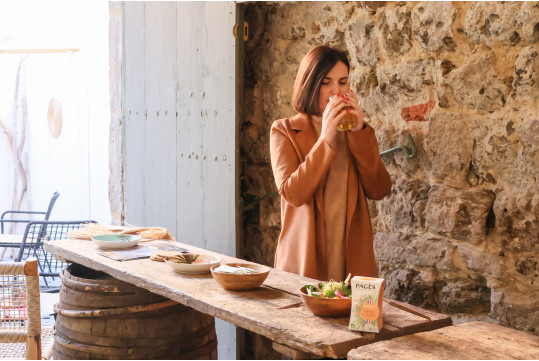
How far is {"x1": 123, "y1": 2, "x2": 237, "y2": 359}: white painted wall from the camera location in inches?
129

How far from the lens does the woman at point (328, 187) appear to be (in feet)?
7.62

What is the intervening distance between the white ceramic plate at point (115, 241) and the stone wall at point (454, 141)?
1078 millimetres

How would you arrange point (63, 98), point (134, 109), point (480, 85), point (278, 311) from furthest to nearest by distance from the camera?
point (63, 98) → point (134, 109) → point (480, 85) → point (278, 311)

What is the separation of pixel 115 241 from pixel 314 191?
3.03ft

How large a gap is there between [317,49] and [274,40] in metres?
0.98

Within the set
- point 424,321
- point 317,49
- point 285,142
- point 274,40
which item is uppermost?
point 274,40

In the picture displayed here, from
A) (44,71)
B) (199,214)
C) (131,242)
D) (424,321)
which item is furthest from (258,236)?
(44,71)

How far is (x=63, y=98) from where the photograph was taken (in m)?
7.25

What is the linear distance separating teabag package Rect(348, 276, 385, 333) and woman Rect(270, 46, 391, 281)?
681mm

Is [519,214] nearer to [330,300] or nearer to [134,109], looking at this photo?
[330,300]

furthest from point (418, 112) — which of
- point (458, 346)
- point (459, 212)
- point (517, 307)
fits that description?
point (458, 346)

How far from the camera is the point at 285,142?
2402 millimetres

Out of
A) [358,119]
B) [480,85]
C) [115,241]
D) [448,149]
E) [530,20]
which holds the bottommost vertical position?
[115,241]

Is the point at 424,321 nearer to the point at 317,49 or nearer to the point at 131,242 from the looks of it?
the point at 317,49
